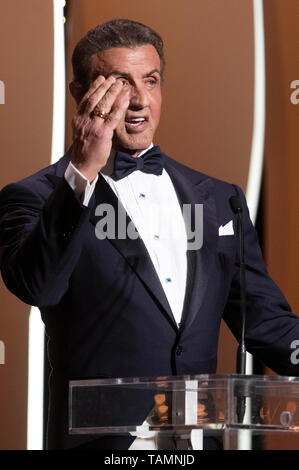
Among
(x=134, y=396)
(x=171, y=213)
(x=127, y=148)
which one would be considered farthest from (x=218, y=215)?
(x=134, y=396)

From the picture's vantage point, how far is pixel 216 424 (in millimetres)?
1682

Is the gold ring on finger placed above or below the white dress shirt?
above

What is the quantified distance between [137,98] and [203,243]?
1.60ft

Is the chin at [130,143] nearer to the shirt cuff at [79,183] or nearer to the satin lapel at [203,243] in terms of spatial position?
the satin lapel at [203,243]

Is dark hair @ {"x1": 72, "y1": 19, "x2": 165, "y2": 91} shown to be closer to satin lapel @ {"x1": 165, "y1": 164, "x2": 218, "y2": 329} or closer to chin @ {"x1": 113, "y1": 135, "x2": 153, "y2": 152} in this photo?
chin @ {"x1": 113, "y1": 135, "x2": 153, "y2": 152}

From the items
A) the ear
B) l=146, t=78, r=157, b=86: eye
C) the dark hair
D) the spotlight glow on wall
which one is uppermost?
the dark hair

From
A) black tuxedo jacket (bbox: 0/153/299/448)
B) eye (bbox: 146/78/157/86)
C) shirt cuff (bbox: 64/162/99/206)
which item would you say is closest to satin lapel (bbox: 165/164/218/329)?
black tuxedo jacket (bbox: 0/153/299/448)

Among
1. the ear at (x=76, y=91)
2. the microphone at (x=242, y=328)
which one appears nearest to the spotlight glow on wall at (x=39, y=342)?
the ear at (x=76, y=91)

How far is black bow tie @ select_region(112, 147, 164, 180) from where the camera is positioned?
2551 mm

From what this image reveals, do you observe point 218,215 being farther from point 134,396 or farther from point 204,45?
point 134,396

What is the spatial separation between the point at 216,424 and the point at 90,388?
0.27 m

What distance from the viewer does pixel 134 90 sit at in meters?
2.64

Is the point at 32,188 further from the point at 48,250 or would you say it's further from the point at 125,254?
the point at 48,250
